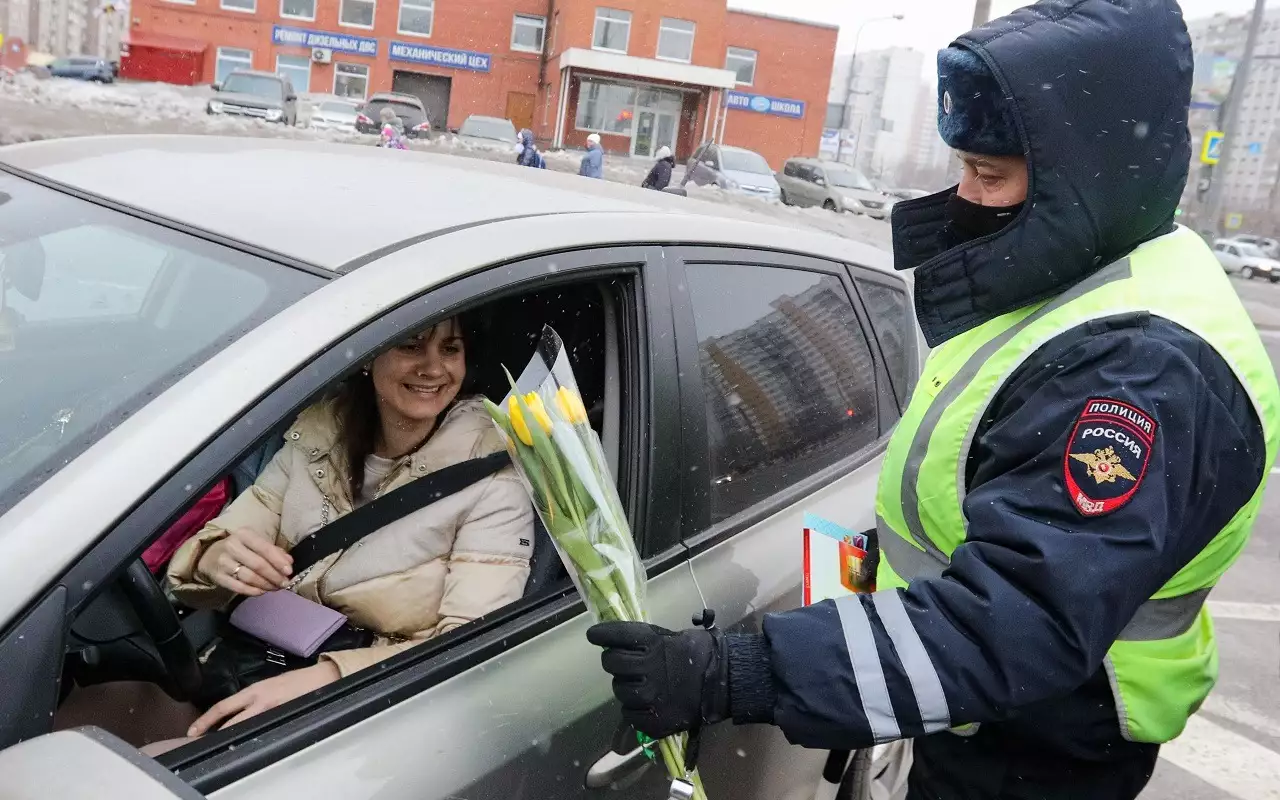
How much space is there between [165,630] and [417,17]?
40.6m

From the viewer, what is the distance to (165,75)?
121ft

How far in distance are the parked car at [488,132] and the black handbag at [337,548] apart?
2076 centimetres

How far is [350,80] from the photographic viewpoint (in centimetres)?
3941

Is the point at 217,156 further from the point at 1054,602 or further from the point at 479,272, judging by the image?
the point at 1054,602

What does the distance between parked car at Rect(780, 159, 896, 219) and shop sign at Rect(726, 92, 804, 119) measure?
15.2 m

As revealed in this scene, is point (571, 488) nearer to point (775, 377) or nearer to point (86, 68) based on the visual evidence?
point (775, 377)

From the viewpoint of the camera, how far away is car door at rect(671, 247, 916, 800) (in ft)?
6.32

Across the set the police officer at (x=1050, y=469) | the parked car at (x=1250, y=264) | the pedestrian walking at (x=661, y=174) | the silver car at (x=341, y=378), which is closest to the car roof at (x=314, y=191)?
the silver car at (x=341, y=378)

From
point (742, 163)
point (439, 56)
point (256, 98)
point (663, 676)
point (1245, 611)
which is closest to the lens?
point (663, 676)

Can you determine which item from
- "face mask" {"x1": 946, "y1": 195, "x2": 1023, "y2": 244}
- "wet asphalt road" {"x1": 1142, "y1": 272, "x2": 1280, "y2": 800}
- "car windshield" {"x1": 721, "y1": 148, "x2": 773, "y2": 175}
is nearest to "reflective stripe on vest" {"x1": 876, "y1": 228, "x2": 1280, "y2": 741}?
"face mask" {"x1": 946, "y1": 195, "x2": 1023, "y2": 244}

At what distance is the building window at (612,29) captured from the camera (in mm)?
36875

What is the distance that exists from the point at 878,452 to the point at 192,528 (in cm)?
155

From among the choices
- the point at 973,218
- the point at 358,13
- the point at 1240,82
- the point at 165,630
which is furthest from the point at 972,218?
the point at 358,13

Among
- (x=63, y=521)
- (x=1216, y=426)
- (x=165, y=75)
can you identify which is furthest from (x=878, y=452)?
(x=165, y=75)
